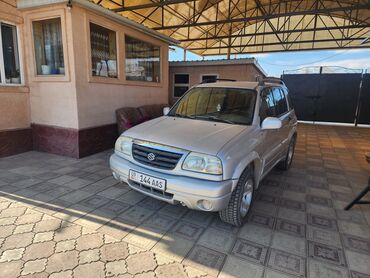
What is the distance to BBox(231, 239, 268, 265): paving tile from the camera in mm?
2271

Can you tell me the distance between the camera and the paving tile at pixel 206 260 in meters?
2.13

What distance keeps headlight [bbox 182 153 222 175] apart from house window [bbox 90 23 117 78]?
4.04m

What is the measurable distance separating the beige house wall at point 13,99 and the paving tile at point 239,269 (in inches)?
205

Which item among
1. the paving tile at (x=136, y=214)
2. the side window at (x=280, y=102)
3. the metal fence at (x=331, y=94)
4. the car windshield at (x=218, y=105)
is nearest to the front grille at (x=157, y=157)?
the paving tile at (x=136, y=214)

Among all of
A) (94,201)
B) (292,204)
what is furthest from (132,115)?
(292,204)

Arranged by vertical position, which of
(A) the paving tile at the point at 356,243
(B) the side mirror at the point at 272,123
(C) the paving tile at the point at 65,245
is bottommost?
(A) the paving tile at the point at 356,243

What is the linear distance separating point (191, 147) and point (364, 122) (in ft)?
41.3

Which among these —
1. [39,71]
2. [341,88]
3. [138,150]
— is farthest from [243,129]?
[341,88]

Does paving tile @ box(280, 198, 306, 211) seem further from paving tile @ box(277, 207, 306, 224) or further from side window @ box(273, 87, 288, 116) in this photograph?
side window @ box(273, 87, 288, 116)

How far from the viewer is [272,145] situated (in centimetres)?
353

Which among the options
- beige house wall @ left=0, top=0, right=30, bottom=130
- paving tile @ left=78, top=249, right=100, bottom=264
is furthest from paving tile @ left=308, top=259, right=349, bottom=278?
beige house wall @ left=0, top=0, right=30, bottom=130

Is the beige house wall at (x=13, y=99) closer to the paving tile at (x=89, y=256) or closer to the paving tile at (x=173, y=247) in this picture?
the paving tile at (x=89, y=256)

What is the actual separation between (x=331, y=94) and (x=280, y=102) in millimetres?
9618

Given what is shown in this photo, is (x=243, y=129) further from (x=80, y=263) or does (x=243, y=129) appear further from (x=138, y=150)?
(x=80, y=263)
